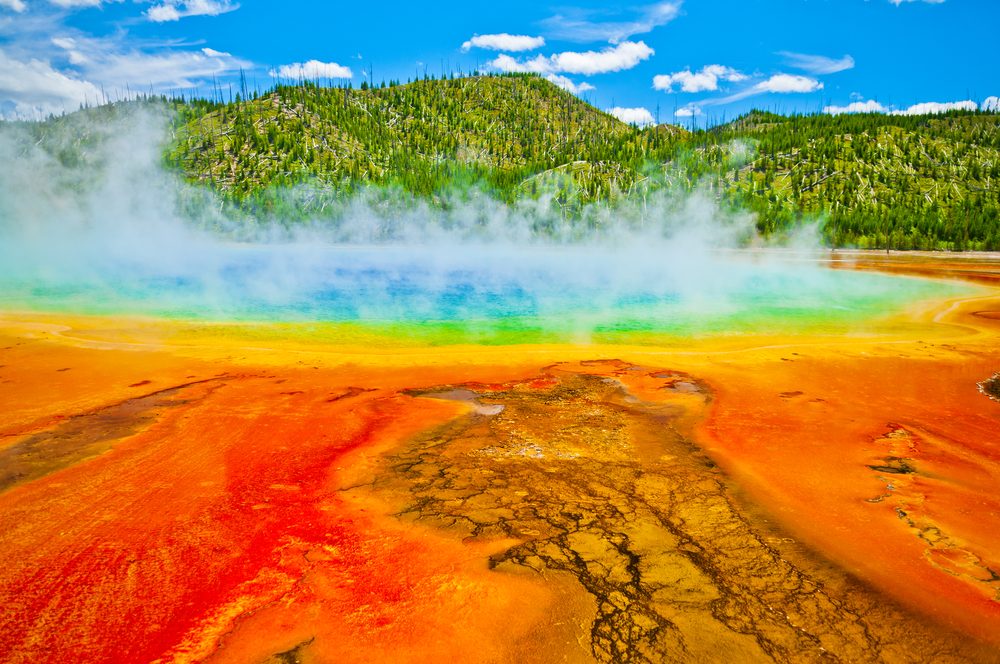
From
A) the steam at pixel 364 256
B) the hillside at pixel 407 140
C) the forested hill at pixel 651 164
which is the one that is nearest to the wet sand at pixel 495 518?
the steam at pixel 364 256

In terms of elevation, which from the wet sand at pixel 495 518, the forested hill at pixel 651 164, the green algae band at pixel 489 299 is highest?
the forested hill at pixel 651 164

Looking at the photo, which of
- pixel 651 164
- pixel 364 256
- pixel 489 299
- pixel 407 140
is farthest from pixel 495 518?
pixel 407 140

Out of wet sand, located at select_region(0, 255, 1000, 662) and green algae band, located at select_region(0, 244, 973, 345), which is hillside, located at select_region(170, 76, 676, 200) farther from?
wet sand, located at select_region(0, 255, 1000, 662)

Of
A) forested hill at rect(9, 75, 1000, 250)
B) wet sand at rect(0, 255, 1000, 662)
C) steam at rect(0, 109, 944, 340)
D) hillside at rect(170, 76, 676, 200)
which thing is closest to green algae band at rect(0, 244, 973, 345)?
steam at rect(0, 109, 944, 340)

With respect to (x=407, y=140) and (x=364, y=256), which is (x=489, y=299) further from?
(x=407, y=140)

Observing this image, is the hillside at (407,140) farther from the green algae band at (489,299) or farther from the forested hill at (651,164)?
the green algae band at (489,299)

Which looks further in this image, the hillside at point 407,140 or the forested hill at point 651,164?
the hillside at point 407,140
